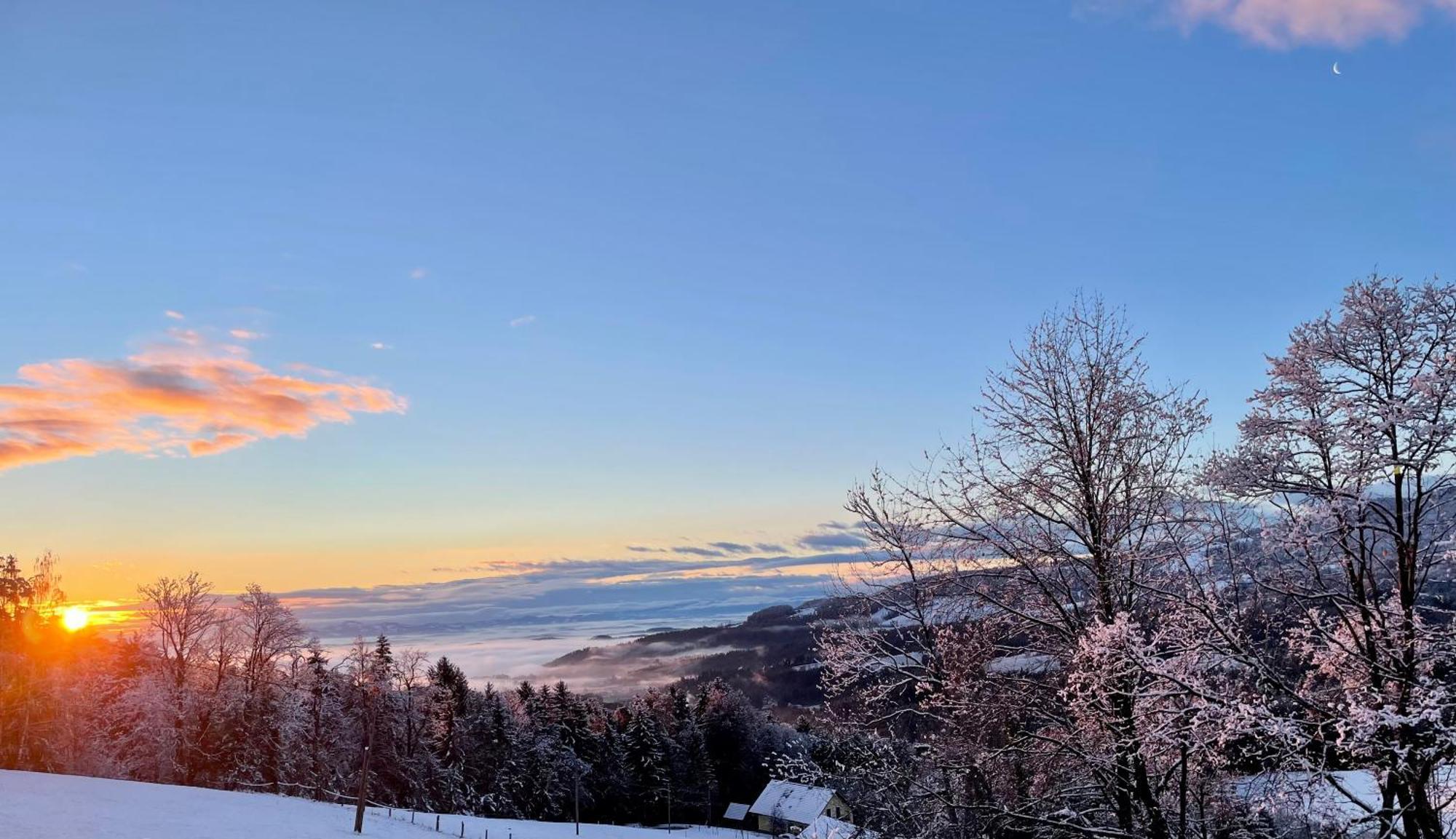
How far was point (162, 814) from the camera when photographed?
2325 centimetres

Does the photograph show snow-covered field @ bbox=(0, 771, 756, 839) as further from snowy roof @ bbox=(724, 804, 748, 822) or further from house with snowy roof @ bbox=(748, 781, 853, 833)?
snowy roof @ bbox=(724, 804, 748, 822)

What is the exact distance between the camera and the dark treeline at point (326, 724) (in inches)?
1430

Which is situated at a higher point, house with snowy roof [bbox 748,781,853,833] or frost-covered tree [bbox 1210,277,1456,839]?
frost-covered tree [bbox 1210,277,1456,839]

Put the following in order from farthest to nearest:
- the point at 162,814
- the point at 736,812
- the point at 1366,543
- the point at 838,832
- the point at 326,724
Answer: the point at 736,812
the point at 326,724
the point at 162,814
the point at 838,832
the point at 1366,543

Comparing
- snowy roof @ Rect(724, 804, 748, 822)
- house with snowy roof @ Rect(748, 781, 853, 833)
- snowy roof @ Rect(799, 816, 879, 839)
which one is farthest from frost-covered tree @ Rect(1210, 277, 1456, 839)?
snowy roof @ Rect(724, 804, 748, 822)

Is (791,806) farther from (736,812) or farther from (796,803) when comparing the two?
(736,812)

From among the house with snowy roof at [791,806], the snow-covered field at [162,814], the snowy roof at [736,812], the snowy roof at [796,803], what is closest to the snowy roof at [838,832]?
the snow-covered field at [162,814]

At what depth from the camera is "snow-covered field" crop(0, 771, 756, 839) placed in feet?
63.8

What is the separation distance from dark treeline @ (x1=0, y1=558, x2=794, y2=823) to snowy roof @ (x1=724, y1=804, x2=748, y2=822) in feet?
6.47

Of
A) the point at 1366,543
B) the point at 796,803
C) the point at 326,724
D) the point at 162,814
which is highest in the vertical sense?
the point at 1366,543

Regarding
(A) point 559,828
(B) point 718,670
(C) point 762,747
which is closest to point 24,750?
(A) point 559,828

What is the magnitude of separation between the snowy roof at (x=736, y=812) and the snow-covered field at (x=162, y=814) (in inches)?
1232

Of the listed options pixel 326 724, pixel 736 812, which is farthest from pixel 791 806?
A: pixel 326 724

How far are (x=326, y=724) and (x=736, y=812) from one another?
1270 inches
